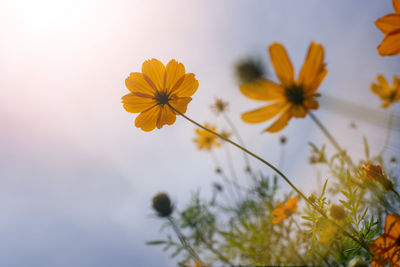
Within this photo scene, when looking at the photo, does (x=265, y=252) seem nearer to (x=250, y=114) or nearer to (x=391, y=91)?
(x=250, y=114)

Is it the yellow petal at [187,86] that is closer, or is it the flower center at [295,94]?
the yellow petal at [187,86]

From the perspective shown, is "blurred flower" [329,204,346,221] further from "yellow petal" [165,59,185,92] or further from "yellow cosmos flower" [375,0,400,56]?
"yellow petal" [165,59,185,92]

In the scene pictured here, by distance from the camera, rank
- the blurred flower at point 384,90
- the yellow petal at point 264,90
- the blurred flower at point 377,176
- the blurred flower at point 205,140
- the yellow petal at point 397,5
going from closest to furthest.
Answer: the yellow petal at point 397,5, the blurred flower at point 377,176, the yellow petal at point 264,90, the blurred flower at point 384,90, the blurred flower at point 205,140

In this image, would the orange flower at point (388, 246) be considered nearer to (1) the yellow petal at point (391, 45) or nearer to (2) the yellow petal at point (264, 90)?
(1) the yellow petal at point (391, 45)

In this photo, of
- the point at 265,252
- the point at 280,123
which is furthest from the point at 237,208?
the point at 280,123

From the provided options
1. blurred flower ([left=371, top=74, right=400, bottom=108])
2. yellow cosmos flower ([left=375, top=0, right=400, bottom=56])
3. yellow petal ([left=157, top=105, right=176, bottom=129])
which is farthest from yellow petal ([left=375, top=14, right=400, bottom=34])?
blurred flower ([left=371, top=74, right=400, bottom=108])

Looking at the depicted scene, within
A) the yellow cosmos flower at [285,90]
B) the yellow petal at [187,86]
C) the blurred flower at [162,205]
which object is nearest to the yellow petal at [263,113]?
the yellow cosmos flower at [285,90]
